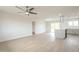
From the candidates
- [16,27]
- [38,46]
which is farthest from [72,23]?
[16,27]

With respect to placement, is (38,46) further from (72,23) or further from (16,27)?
(72,23)

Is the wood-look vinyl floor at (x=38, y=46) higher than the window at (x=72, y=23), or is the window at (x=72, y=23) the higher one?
the window at (x=72, y=23)

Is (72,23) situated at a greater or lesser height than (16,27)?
greater

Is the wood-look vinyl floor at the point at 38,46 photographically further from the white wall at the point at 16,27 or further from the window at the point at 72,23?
the window at the point at 72,23

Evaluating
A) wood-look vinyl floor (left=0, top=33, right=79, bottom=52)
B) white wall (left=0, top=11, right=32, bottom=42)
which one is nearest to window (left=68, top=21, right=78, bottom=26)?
wood-look vinyl floor (left=0, top=33, right=79, bottom=52)

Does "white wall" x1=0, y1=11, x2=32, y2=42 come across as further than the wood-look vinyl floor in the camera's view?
Yes

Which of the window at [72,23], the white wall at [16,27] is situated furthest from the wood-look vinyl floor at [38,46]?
the window at [72,23]

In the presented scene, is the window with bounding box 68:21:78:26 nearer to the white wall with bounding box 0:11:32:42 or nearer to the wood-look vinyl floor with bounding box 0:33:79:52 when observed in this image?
the wood-look vinyl floor with bounding box 0:33:79:52

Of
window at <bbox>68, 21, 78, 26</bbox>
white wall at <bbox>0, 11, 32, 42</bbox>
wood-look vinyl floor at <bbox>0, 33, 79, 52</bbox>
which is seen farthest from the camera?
white wall at <bbox>0, 11, 32, 42</bbox>

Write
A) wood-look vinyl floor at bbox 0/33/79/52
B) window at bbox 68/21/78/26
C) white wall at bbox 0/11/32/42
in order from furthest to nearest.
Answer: white wall at bbox 0/11/32/42, window at bbox 68/21/78/26, wood-look vinyl floor at bbox 0/33/79/52
